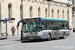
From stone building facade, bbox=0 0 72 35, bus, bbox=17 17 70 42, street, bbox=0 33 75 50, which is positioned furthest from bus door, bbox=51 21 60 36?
stone building facade, bbox=0 0 72 35

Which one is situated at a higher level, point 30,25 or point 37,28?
point 30,25

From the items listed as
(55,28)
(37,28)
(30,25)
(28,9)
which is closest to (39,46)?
(37,28)

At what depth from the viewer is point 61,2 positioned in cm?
5481

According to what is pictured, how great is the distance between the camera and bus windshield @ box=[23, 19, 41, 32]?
22.5 meters

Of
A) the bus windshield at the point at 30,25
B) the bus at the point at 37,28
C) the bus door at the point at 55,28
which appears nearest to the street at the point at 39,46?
the bus at the point at 37,28

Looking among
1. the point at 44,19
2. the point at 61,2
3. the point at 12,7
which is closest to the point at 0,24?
the point at 44,19

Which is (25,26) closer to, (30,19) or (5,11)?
(30,19)

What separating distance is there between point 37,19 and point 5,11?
1434 cm

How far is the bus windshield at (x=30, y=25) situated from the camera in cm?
2251

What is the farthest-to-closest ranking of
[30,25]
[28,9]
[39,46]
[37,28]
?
1. [28,9]
2. [30,25]
3. [37,28]
4. [39,46]

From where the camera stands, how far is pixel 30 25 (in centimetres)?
2277

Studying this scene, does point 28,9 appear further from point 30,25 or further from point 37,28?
point 37,28

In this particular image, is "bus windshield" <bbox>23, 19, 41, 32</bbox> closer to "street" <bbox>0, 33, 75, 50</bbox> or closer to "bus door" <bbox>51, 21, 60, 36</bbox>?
"street" <bbox>0, 33, 75, 50</bbox>

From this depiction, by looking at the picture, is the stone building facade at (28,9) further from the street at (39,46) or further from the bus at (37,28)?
the street at (39,46)
